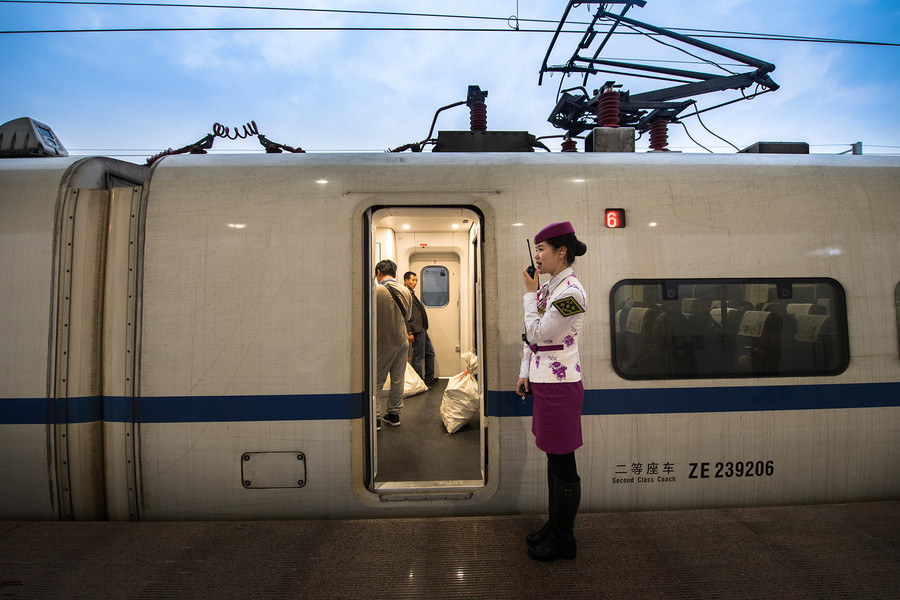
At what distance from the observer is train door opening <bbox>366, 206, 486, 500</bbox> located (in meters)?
2.45

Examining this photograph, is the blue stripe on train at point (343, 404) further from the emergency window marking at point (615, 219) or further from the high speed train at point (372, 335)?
the emergency window marking at point (615, 219)

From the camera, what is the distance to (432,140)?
118 inches

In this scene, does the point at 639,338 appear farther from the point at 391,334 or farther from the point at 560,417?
the point at 391,334

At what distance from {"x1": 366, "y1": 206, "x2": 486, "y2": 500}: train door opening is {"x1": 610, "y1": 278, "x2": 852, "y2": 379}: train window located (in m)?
0.92

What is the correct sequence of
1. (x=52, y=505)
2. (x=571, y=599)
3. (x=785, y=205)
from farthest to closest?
(x=785, y=205) → (x=52, y=505) → (x=571, y=599)

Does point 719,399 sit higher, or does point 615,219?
point 615,219

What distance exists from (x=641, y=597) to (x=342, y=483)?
1.60m

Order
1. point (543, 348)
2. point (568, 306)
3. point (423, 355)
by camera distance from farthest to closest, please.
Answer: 1. point (423, 355)
2. point (543, 348)
3. point (568, 306)

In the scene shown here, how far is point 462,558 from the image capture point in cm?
195

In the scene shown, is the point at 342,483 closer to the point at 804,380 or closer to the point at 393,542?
the point at 393,542

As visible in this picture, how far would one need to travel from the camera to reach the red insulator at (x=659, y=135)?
10.4ft

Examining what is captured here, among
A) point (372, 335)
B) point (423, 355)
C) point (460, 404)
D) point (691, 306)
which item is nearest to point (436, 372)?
point (423, 355)

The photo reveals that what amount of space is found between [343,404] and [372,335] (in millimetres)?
444

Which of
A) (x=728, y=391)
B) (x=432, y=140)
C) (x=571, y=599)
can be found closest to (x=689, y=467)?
(x=728, y=391)
